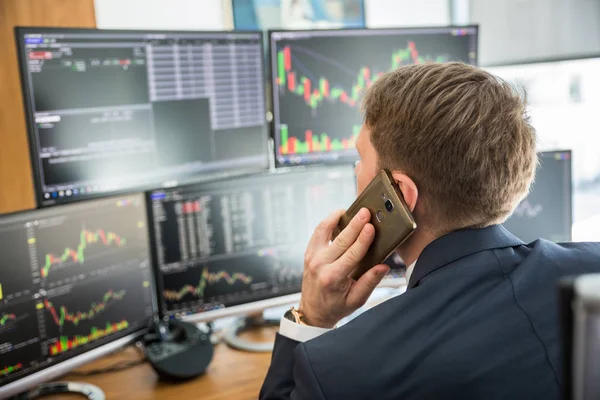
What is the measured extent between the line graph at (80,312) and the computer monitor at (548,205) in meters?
1.16

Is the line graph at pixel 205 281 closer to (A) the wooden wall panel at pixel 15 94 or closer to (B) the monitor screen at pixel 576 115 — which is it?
(A) the wooden wall panel at pixel 15 94

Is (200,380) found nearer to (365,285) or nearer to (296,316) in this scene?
(296,316)

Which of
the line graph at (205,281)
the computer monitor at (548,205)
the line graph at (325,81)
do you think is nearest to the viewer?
the line graph at (205,281)

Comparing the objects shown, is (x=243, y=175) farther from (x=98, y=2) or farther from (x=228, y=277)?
(x=98, y=2)

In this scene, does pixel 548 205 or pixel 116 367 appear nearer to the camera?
pixel 116 367

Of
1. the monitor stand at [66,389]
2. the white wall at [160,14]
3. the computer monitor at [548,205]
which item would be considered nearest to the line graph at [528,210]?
the computer monitor at [548,205]

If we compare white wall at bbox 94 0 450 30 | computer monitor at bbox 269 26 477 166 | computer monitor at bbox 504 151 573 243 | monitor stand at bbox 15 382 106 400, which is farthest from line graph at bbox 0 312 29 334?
computer monitor at bbox 504 151 573 243

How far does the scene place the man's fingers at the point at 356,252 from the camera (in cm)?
120

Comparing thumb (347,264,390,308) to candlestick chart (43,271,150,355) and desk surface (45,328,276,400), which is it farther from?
candlestick chart (43,271,150,355)

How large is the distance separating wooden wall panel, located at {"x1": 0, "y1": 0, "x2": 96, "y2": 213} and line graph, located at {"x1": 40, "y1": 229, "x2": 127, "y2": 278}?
270 mm

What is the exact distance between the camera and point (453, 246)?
104 centimetres

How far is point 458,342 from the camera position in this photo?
0.88m

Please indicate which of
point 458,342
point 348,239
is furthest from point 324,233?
point 458,342

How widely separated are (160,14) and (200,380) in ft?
3.87
